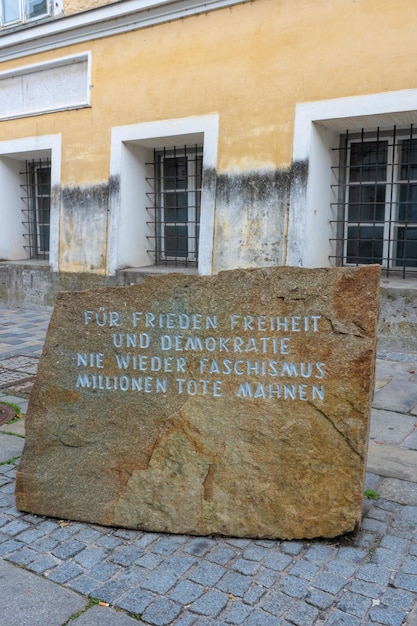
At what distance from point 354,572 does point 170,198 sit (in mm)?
6741

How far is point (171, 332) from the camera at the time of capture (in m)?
2.80

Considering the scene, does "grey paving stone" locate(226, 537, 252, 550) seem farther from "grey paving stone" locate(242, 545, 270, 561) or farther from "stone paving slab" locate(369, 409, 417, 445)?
"stone paving slab" locate(369, 409, 417, 445)

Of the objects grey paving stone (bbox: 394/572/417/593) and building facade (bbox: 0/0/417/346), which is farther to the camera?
building facade (bbox: 0/0/417/346)

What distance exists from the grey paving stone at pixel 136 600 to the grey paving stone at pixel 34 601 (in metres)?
0.16

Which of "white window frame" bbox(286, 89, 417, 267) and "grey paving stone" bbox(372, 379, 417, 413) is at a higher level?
"white window frame" bbox(286, 89, 417, 267)

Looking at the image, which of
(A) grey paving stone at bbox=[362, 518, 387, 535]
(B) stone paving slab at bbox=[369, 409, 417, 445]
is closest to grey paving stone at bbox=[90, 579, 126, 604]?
(A) grey paving stone at bbox=[362, 518, 387, 535]

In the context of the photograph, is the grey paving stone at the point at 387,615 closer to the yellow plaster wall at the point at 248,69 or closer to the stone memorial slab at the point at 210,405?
the stone memorial slab at the point at 210,405

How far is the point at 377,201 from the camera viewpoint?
6.81 m

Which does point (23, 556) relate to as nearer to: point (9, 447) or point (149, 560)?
point (149, 560)

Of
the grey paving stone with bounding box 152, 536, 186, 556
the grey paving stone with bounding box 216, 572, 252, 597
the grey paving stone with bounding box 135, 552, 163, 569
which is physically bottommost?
the grey paving stone with bounding box 152, 536, 186, 556

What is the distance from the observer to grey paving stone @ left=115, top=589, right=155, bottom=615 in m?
2.19

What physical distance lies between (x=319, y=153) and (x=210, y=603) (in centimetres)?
540

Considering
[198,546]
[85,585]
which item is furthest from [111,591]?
[198,546]

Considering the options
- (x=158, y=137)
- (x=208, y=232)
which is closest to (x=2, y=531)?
(x=208, y=232)
